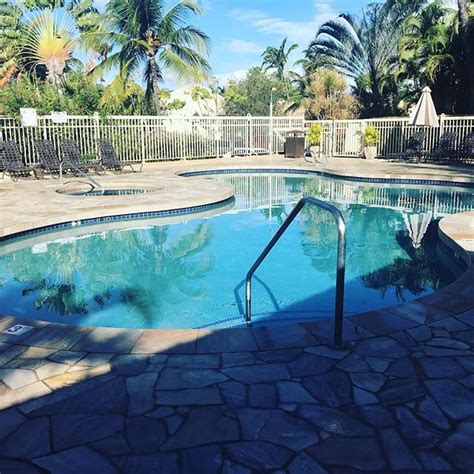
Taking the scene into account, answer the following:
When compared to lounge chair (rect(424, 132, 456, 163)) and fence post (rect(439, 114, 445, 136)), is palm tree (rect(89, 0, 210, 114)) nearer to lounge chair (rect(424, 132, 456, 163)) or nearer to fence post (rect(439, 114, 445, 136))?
fence post (rect(439, 114, 445, 136))

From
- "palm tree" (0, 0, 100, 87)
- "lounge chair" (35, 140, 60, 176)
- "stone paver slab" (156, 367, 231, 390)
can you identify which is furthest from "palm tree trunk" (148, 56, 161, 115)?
"stone paver slab" (156, 367, 231, 390)

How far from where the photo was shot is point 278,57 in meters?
47.8

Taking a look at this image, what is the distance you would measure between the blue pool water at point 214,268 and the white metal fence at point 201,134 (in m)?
7.22

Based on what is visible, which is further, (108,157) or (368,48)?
(368,48)

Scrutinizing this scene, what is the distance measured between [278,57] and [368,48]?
26.6m

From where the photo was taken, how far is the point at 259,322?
4.48 metres

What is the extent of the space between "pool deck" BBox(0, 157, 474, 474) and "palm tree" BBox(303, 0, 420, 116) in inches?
829

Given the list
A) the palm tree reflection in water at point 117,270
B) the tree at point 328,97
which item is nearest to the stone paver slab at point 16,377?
the palm tree reflection in water at point 117,270

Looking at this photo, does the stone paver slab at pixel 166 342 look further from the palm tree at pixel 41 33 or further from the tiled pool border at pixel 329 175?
the palm tree at pixel 41 33

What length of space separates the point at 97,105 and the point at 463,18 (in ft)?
43.6

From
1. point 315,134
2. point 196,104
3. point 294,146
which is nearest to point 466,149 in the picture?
point 315,134

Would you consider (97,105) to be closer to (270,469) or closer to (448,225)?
(448,225)

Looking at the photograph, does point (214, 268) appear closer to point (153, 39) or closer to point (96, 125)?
point (96, 125)

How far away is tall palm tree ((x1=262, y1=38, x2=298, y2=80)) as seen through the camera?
4743cm
